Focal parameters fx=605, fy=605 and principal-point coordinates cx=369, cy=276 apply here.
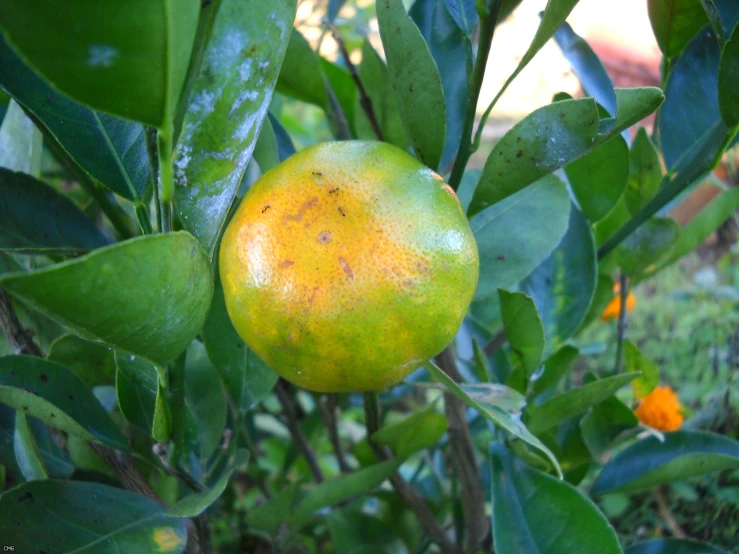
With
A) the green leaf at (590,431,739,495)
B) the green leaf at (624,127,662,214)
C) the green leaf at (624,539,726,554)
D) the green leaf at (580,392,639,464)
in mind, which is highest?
the green leaf at (624,127,662,214)

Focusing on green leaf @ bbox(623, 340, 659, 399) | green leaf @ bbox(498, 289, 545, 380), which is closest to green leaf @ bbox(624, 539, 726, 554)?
green leaf @ bbox(623, 340, 659, 399)

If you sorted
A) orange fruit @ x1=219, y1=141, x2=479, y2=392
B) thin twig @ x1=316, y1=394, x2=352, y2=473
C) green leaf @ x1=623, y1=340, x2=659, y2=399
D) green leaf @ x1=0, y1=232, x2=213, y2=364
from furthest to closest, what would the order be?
thin twig @ x1=316, y1=394, x2=352, y2=473, green leaf @ x1=623, y1=340, x2=659, y2=399, orange fruit @ x1=219, y1=141, x2=479, y2=392, green leaf @ x1=0, y1=232, x2=213, y2=364

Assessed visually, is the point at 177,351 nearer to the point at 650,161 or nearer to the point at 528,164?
the point at 528,164

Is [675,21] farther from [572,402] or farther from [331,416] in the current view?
[331,416]

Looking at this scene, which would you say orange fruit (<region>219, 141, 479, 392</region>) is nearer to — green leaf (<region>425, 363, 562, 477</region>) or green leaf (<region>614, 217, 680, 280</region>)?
green leaf (<region>425, 363, 562, 477</region>)

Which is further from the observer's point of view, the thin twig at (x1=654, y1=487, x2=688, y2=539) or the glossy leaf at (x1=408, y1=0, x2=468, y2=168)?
the thin twig at (x1=654, y1=487, x2=688, y2=539)

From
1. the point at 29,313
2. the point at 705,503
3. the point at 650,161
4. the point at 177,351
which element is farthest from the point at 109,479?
the point at 705,503

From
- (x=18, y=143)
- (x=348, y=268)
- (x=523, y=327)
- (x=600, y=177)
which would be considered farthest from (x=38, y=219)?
(x=600, y=177)

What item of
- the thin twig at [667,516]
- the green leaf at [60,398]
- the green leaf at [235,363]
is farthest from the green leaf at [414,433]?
the thin twig at [667,516]
